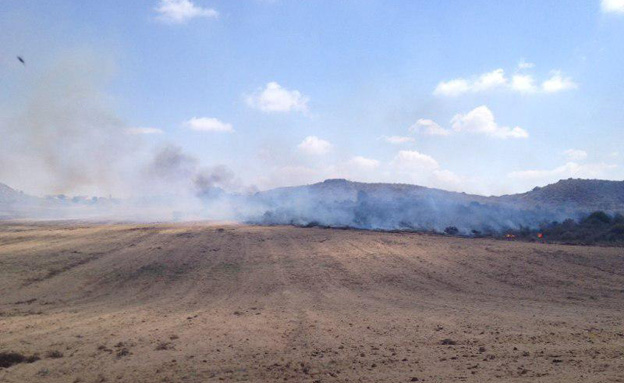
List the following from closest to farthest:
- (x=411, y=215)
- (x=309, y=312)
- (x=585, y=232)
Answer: (x=309, y=312) < (x=585, y=232) < (x=411, y=215)

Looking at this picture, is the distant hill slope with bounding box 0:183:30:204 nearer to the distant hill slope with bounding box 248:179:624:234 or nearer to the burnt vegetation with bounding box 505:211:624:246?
the distant hill slope with bounding box 248:179:624:234

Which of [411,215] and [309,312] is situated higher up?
[411,215]

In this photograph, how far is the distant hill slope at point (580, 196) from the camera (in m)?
51.5

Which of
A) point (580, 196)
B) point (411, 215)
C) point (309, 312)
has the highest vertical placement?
point (580, 196)

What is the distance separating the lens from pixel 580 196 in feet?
177

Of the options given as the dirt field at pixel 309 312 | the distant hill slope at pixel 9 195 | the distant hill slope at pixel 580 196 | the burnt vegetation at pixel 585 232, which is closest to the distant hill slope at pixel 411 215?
the distant hill slope at pixel 580 196

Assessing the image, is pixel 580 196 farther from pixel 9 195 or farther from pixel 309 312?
pixel 9 195

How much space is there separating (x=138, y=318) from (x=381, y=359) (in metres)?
5.98

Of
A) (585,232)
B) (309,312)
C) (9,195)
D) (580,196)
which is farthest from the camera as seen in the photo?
(9,195)

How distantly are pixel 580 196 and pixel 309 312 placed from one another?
185 feet

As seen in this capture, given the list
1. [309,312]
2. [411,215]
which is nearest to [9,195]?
[411,215]

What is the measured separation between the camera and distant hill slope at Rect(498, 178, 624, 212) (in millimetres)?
51516

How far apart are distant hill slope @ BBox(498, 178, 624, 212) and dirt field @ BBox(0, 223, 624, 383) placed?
36913mm

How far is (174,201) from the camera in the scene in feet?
218
